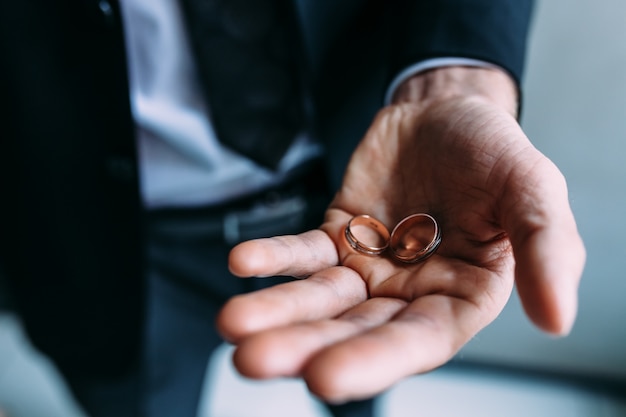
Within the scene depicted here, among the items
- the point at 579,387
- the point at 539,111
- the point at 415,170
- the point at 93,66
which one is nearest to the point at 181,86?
the point at 93,66

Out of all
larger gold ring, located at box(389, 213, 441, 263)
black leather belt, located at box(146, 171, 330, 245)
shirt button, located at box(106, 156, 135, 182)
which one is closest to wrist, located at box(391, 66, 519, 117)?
larger gold ring, located at box(389, 213, 441, 263)

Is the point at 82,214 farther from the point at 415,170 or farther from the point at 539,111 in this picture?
the point at 539,111

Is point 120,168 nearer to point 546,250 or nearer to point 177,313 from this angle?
point 177,313

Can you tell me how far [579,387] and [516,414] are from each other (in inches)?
8.4

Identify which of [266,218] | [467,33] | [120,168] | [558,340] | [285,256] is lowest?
[558,340]

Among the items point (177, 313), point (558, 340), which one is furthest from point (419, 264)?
point (558, 340)

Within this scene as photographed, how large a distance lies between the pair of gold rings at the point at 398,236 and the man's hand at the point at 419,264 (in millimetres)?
10

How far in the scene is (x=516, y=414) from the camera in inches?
59.8

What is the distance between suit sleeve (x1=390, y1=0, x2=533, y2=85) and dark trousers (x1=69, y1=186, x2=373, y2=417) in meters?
0.38

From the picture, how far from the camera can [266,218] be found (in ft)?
3.41

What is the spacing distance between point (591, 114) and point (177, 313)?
3.33ft

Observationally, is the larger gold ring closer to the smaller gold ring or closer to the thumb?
the smaller gold ring

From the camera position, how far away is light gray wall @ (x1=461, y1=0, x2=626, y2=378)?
3.25 feet

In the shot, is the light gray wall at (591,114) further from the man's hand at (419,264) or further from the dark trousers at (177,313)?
the dark trousers at (177,313)
